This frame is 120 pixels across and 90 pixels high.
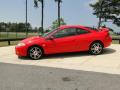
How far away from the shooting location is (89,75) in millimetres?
8766

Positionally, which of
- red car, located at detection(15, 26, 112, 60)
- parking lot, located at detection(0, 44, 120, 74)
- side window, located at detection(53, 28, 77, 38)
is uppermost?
side window, located at detection(53, 28, 77, 38)

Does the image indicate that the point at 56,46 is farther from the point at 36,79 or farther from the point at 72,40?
the point at 36,79

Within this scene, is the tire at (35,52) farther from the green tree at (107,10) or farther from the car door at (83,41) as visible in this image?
the green tree at (107,10)

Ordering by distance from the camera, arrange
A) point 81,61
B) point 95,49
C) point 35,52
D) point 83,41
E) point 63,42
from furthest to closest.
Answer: point 95,49 → point 83,41 → point 63,42 → point 35,52 → point 81,61

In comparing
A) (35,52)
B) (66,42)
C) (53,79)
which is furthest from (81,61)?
(53,79)

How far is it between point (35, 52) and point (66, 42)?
146 cm

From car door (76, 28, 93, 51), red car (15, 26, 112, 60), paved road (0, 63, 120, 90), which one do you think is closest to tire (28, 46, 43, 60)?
red car (15, 26, 112, 60)

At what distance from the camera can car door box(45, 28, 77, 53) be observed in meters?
12.5

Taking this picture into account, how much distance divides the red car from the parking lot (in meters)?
0.33

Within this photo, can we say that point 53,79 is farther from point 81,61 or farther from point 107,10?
point 107,10

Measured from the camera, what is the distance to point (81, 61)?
452 inches

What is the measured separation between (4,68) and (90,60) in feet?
11.8

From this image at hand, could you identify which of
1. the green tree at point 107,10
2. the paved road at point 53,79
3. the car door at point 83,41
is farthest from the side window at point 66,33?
the green tree at point 107,10

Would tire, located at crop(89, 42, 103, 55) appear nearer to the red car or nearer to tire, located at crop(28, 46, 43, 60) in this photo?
the red car
